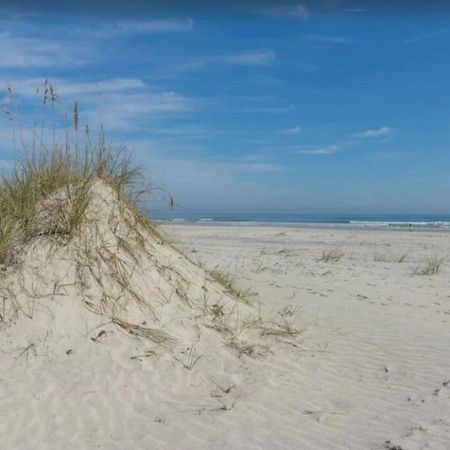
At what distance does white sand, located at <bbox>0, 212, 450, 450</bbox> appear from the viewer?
3609 mm

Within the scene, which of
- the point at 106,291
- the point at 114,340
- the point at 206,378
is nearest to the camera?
the point at 206,378

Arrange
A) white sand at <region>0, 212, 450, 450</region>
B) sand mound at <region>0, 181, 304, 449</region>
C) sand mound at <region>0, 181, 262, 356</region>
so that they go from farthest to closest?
sand mound at <region>0, 181, 262, 356</region> → sand mound at <region>0, 181, 304, 449</region> → white sand at <region>0, 212, 450, 450</region>

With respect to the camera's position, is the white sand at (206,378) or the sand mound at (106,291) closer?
the white sand at (206,378)

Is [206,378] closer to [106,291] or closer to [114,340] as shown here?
[114,340]

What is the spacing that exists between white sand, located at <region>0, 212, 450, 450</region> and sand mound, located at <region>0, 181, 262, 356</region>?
2 centimetres

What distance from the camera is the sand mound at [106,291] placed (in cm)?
483

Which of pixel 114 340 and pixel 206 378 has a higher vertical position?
pixel 114 340

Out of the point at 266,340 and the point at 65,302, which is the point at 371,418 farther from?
the point at 65,302

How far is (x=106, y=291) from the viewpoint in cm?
523

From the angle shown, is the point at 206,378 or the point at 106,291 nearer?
the point at 206,378

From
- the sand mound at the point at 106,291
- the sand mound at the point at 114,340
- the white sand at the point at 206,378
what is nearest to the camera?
the white sand at the point at 206,378

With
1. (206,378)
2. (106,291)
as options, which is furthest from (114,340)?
(206,378)

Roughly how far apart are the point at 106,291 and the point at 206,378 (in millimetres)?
1350

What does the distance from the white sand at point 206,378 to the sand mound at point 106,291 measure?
2 centimetres
